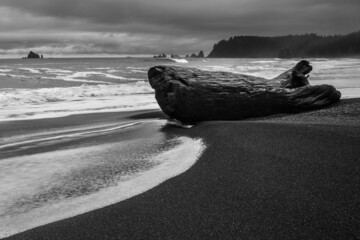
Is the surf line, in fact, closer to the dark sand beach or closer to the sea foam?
the sea foam

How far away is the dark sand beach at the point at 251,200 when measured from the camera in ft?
8.44

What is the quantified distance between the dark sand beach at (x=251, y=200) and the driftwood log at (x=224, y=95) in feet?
7.48

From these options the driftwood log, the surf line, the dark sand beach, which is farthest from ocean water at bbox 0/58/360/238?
the driftwood log

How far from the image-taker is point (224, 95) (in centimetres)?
727

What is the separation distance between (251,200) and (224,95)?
4387 mm

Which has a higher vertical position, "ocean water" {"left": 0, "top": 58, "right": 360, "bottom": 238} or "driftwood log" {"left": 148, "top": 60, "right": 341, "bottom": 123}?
"driftwood log" {"left": 148, "top": 60, "right": 341, "bottom": 123}

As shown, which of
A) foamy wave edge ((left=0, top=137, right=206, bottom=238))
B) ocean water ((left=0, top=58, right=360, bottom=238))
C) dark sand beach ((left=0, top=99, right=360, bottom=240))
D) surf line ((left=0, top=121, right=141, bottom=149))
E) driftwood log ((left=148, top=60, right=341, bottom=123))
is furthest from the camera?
driftwood log ((left=148, top=60, right=341, bottom=123))

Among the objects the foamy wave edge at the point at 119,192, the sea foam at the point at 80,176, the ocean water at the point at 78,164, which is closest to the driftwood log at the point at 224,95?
the ocean water at the point at 78,164

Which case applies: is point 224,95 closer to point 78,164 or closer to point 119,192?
point 78,164

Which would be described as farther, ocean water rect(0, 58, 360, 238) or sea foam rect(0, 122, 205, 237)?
ocean water rect(0, 58, 360, 238)

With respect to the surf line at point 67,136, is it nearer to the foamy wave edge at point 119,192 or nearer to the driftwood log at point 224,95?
the driftwood log at point 224,95

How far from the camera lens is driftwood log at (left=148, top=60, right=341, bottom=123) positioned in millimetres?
7172

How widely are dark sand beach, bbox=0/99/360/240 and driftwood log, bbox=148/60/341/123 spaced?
228 centimetres

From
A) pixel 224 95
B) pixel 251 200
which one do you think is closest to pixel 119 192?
pixel 251 200
